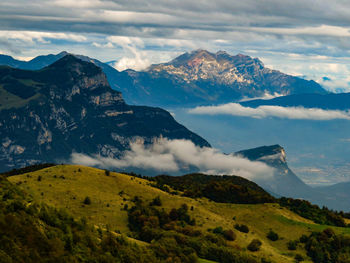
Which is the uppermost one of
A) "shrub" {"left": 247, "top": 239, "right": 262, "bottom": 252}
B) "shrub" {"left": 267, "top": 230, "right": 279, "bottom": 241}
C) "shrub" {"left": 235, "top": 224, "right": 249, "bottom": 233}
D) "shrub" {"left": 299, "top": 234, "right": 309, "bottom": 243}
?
"shrub" {"left": 247, "top": 239, "right": 262, "bottom": 252}

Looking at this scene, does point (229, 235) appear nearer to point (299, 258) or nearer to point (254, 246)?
point (254, 246)

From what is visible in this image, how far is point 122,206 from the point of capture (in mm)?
111688

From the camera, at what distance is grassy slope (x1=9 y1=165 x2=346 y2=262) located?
101 m

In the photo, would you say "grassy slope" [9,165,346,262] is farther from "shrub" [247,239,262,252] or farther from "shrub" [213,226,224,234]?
→ "shrub" [213,226,224,234]

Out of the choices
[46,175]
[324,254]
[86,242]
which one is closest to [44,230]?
[86,242]

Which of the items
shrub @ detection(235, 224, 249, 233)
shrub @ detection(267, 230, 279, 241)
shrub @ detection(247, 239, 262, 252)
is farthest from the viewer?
shrub @ detection(235, 224, 249, 233)

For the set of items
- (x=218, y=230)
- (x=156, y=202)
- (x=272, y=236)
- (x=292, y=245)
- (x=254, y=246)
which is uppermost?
(x=218, y=230)

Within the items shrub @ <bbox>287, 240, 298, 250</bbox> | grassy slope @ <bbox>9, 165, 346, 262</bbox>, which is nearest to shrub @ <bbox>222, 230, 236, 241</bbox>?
grassy slope @ <bbox>9, 165, 346, 262</bbox>

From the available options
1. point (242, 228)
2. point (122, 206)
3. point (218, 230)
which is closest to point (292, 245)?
point (242, 228)

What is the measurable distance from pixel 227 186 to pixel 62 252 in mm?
113778

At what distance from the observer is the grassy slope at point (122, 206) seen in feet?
330

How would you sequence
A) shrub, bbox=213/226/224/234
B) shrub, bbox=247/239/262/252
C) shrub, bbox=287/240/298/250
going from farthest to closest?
shrub, bbox=287/240/298/250
shrub, bbox=213/226/224/234
shrub, bbox=247/239/262/252

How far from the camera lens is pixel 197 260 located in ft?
235

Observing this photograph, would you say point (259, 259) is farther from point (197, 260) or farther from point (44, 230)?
point (44, 230)
